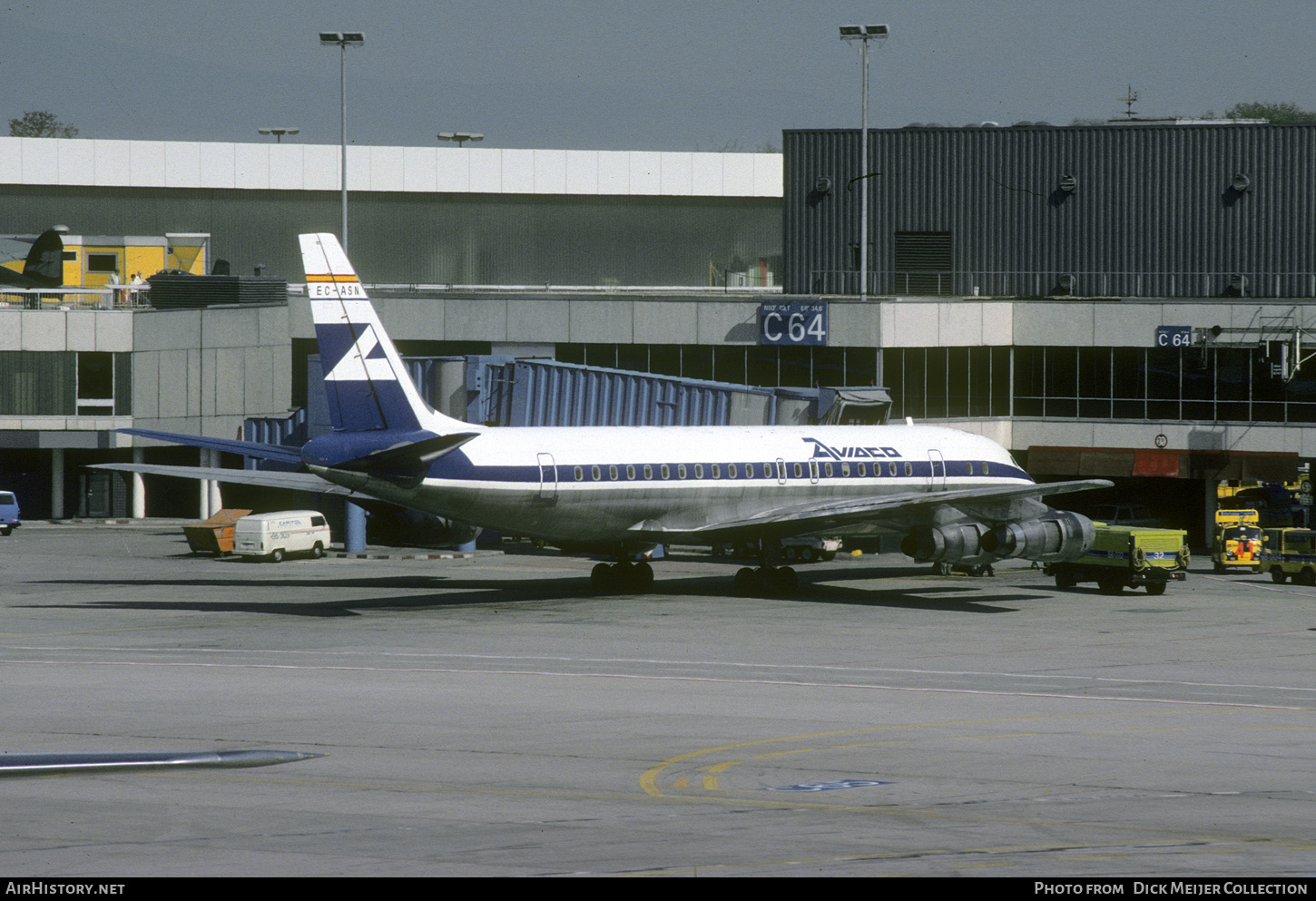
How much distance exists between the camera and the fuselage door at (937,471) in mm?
49844

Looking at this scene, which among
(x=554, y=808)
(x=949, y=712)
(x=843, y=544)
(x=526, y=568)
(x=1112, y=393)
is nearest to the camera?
(x=554, y=808)

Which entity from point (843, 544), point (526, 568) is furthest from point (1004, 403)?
point (526, 568)

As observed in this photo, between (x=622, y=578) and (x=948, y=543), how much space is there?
1010 cm

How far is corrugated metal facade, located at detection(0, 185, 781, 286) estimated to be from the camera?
108m

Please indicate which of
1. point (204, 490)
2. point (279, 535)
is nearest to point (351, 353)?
point (279, 535)

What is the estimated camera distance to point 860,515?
145ft

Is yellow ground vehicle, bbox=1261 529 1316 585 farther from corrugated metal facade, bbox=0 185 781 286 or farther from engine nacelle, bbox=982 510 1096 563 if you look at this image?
corrugated metal facade, bbox=0 185 781 286

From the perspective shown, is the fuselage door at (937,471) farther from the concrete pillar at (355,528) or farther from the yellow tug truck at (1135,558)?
the concrete pillar at (355,528)

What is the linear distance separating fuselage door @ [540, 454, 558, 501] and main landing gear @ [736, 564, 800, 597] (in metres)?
7.70

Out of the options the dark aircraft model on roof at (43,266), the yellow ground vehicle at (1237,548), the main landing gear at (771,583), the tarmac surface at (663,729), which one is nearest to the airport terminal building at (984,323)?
the yellow ground vehicle at (1237,548)

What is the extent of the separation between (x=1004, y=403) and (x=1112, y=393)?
4.79m

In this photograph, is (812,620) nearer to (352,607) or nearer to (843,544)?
(352,607)

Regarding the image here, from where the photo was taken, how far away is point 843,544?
64.1 metres

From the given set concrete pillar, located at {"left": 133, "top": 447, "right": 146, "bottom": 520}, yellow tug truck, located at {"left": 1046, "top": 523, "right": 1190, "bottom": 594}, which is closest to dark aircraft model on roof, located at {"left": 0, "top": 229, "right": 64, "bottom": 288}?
concrete pillar, located at {"left": 133, "top": 447, "right": 146, "bottom": 520}
